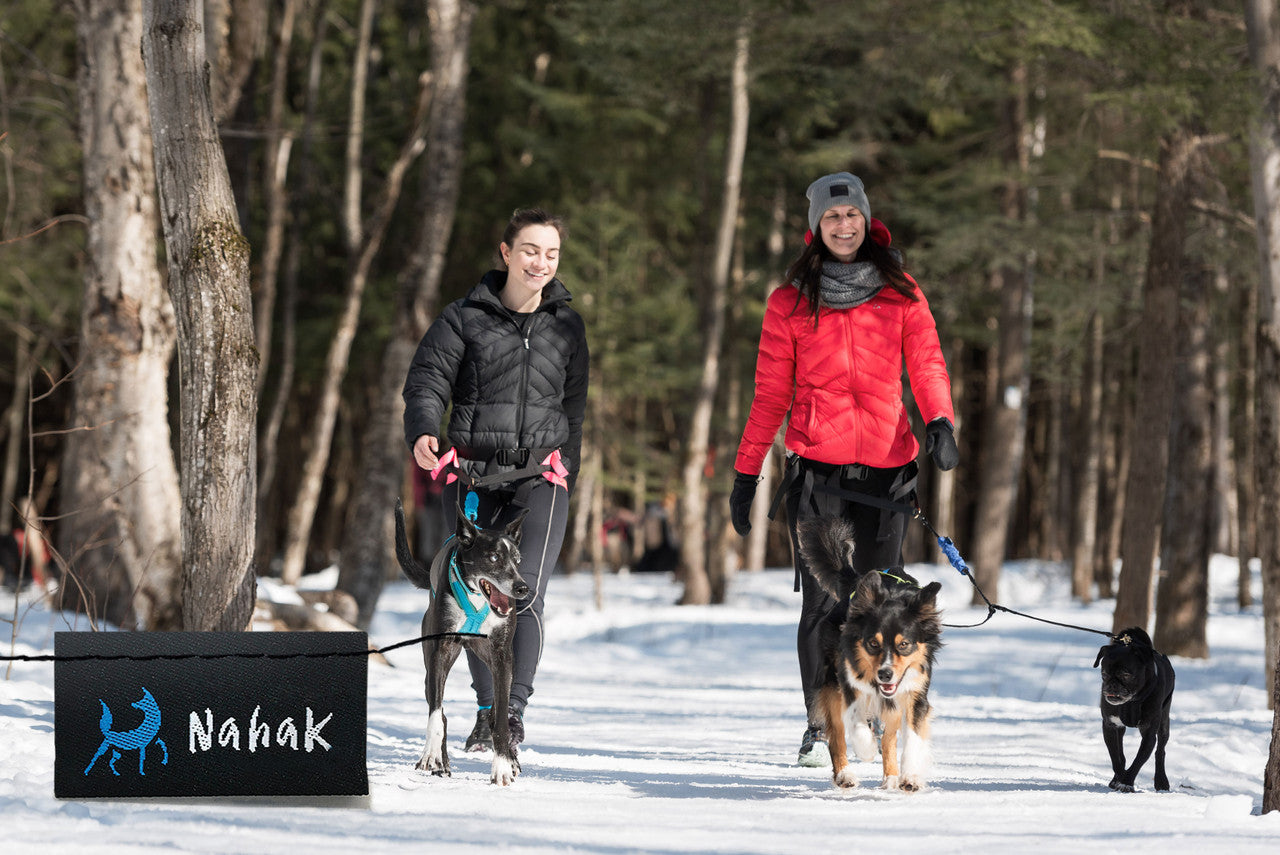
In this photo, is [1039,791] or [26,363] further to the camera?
[26,363]

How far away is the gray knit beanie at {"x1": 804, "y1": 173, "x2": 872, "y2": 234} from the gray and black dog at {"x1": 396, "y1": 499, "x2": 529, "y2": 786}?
5.97 ft

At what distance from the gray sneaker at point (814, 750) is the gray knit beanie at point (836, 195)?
2.21 metres

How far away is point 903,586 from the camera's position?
14.7 ft

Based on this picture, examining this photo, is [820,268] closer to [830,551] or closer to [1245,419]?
[830,551]

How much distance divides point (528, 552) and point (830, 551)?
48.3 inches

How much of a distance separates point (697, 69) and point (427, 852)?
12.8 metres

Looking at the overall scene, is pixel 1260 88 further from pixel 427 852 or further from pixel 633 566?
pixel 633 566

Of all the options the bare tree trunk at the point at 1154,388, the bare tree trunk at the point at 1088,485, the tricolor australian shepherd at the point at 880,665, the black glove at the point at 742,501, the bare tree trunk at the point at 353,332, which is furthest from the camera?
the bare tree trunk at the point at 1088,485

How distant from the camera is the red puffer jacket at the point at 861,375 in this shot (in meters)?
5.03

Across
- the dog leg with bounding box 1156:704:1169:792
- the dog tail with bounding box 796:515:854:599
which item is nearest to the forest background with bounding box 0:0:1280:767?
the dog leg with bounding box 1156:704:1169:792

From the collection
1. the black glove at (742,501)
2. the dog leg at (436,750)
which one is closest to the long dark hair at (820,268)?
the black glove at (742,501)

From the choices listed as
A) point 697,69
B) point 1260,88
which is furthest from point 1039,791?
point 697,69

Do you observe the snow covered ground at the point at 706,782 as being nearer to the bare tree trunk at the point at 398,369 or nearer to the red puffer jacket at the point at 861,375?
the bare tree trunk at the point at 398,369

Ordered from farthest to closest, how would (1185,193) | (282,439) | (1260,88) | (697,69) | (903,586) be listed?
1. (282,439)
2. (697,69)
3. (1185,193)
4. (1260,88)
5. (903,586)
